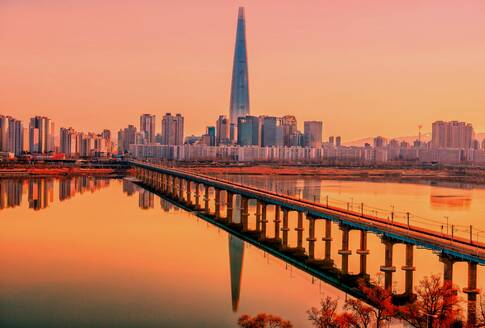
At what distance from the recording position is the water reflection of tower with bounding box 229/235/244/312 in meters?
38.1

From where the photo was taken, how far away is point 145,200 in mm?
98312

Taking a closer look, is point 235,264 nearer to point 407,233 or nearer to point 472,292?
point 407,233

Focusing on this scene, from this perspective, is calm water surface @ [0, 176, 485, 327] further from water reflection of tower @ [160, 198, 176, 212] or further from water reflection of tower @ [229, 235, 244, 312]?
water reflection of tower @ [160, 198, 176, 212]

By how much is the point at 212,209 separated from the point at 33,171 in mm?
96768

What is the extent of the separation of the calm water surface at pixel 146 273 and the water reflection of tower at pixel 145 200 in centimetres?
1275

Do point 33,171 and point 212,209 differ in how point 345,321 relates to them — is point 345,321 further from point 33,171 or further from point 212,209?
point 33,171

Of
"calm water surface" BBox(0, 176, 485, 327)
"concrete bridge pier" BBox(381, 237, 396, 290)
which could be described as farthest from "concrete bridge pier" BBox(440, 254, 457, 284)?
"concrete bridge pier" BBox(381, 237, 396, 290)

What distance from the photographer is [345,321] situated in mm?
25953

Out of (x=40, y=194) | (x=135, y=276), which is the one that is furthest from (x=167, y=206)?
(x=135, y=276)

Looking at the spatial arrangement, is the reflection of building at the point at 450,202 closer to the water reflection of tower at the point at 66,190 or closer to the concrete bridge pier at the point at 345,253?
the concrete bridge pier at the point at 345,253

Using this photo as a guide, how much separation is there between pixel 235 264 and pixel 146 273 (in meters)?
7.07

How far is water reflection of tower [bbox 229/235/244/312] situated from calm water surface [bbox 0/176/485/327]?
0.07m

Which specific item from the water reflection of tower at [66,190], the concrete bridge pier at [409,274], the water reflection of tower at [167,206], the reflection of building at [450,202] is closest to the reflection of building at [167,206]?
the water reflection of tower at [167,206]

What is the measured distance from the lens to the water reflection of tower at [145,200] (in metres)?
89.6
